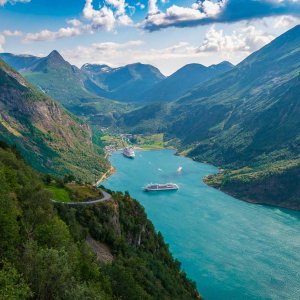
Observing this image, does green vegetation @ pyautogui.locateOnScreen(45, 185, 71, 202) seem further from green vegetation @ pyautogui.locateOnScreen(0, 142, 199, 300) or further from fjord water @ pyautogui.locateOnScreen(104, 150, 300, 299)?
fjord water @ pyautogui.locateOnScreen(104, 150, 300, 299)

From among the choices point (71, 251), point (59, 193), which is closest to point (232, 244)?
point (59, 193)

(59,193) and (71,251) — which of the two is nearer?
(71,251)

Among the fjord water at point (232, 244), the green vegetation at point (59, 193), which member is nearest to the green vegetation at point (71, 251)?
the green vegetation at point (59, 193)

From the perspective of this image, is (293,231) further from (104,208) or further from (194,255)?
(104,208)

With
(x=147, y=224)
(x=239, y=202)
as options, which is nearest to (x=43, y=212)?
(x=147, y=224)

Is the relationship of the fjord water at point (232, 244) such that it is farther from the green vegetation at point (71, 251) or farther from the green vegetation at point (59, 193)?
the green vegetation at point (59, 193)

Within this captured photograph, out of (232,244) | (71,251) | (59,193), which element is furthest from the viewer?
(232,244)

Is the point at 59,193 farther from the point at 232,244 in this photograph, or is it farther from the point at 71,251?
the point at 232,244
